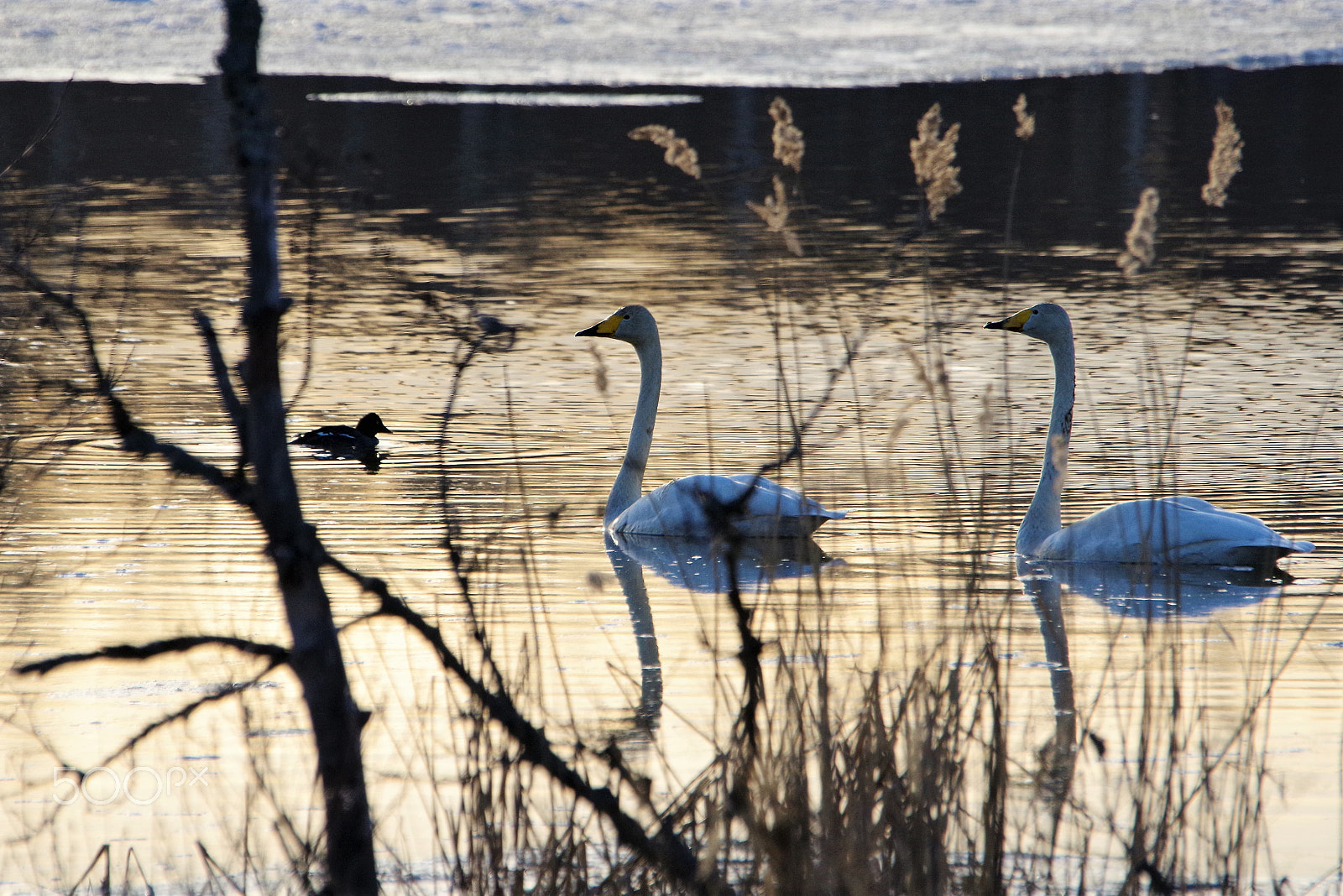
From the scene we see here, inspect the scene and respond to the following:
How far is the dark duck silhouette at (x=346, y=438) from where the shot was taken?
9734mm

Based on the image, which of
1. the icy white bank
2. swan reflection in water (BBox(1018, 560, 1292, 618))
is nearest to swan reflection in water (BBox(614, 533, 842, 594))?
swan reflection in water (BBox(1018, 560, 1292, 618))

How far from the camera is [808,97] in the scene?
35406 millimetres

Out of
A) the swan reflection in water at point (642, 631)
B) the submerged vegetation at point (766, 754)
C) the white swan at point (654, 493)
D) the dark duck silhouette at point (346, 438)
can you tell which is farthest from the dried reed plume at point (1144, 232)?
the dark duck silhouette at point (346, 438)

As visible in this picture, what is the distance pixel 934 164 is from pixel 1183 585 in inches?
157

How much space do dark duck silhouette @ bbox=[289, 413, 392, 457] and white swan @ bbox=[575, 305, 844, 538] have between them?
1.69 meters

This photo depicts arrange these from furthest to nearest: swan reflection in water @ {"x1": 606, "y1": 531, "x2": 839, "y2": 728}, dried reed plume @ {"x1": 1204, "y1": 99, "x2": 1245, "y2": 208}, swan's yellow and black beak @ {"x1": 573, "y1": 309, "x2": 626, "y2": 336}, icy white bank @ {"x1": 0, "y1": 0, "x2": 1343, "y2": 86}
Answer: icy white bank @ {"x1": 0, "y1": 0, "x2": 1343, "y2": 86} → swan's yellow and black beak @ {"x1": 573, "y1": 309, "x2": 626, "y2": 336} → swan reflection in water @ {"x1": 606, "y1": 531, "x2": 839, "y2": 728} → dried reed plume @ {"x1": 1204, "y1": 99, "x2": 1245, "y2": 208}

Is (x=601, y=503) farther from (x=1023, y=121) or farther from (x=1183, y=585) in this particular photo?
(x=1023, y=121)

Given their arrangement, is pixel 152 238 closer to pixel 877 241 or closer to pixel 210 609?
pixel 877 241

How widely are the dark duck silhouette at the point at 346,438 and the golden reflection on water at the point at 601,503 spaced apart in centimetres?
11

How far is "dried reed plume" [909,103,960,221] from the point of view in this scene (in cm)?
354

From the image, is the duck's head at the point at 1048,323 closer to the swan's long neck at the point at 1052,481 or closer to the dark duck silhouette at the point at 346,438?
the swan's long neck at the point at 1052,481

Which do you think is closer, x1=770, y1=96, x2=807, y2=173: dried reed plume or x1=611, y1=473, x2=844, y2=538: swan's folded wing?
x1=770, y1=96, x2=807, y2=173: dried reed plume

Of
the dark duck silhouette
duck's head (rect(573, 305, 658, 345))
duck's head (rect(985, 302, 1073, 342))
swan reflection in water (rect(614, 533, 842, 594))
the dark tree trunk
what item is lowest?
swan reflection in water (rect(614, 533, 842, 594))

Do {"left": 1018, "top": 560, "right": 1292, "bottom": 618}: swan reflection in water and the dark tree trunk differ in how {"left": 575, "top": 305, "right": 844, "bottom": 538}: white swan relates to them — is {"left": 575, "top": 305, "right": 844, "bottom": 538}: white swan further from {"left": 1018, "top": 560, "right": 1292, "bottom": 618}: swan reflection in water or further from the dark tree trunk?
the dark tree trunk
